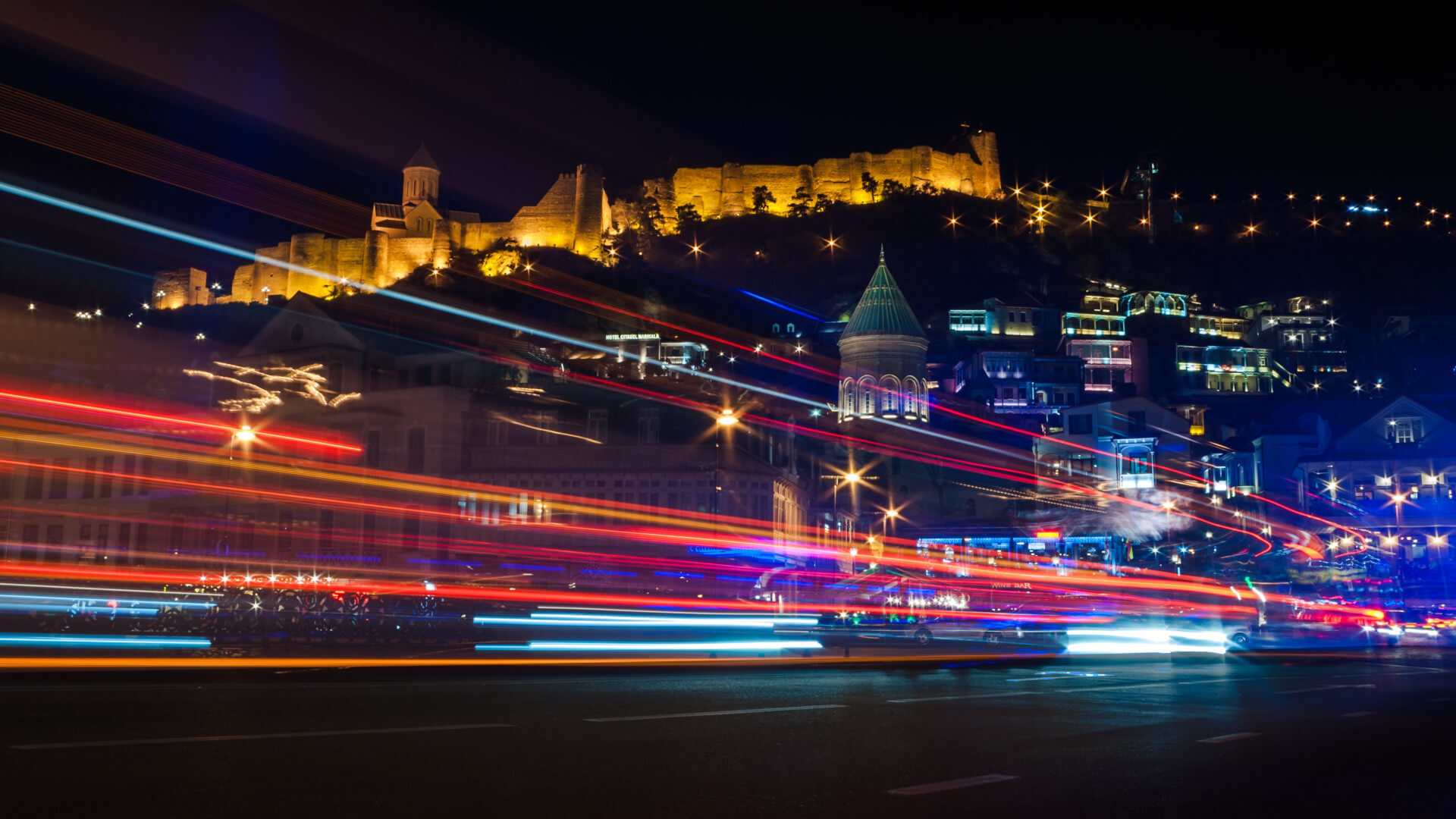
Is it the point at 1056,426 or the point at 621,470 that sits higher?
the point at 1056,426

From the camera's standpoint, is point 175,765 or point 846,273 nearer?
point 175,765

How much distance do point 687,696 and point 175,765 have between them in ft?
21.3

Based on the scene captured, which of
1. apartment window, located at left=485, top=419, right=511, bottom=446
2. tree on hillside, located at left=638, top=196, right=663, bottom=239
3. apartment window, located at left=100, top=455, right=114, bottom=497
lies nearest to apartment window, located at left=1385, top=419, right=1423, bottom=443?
apartment window, located at left=485, top=419, right=511, bottom=446

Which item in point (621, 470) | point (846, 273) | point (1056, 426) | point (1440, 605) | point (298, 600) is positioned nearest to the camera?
point (298, 600)

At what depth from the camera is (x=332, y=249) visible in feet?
411

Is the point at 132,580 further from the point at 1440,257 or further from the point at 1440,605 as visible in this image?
the point at 1440,257

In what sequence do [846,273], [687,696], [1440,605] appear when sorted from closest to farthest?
[687,696] → [1440,605] → [846,273]

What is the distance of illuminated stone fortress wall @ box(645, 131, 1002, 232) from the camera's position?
464 feet

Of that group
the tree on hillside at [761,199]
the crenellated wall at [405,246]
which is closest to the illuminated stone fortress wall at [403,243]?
the crenellated wall at [405,246]

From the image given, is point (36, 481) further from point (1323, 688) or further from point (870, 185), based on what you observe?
point (870, 185)

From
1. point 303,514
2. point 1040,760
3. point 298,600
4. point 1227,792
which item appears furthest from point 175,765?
point 303,514

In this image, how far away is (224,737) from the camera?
8008 mm

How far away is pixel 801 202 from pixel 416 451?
96405 mm

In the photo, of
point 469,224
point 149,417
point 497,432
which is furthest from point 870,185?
point 149,417
